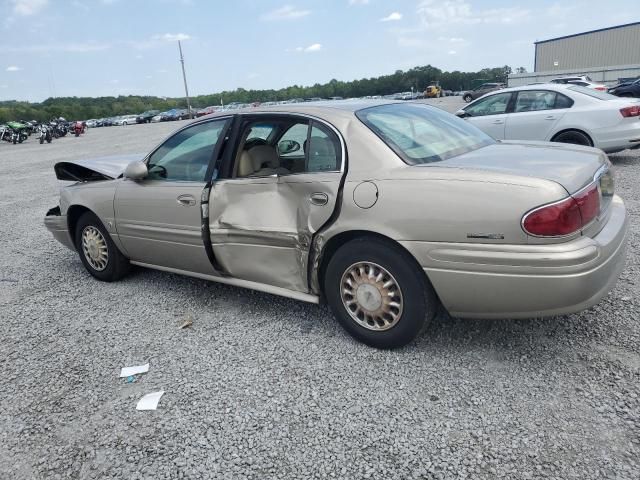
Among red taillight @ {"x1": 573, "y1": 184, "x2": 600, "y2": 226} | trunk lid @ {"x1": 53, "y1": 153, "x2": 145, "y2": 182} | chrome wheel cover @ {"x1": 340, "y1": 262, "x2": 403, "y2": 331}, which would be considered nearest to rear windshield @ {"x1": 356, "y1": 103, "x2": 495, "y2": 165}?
chrome wheel cover @ {"x1": 340, "y1": 262, "x2": 403, "y2": 331}

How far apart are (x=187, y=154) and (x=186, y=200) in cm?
44

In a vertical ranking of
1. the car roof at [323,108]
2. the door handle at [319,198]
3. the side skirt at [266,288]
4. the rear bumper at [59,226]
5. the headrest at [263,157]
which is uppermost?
the car roof at [323,108]

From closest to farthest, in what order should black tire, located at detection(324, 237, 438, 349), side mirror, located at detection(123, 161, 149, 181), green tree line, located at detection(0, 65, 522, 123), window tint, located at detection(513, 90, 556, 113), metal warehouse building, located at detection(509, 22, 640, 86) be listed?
black tire, located at detection(324, 237, 438, 349)
side mirror, located at detection(123, 161, 149, 181)
window tint, located at detection(513, 90, 556, 113)
metal warehouse building, located at detection(509, 22, 640, 86)
green tree line, located at detection(0, 65, 522, 123)

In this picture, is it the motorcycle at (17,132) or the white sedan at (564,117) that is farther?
the motorcycle at (17,132)

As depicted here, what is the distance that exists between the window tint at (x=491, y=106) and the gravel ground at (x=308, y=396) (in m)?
5.39

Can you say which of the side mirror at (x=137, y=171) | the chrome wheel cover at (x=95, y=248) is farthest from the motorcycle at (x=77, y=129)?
the side mirror at (x=137, y=171)

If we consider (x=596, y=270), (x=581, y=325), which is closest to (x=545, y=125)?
(x=581, y=325)

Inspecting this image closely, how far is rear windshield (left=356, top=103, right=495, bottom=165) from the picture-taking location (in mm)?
3129

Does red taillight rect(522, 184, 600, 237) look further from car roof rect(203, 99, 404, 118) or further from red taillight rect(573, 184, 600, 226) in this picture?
car roof rect(203, 99, 404, 118)

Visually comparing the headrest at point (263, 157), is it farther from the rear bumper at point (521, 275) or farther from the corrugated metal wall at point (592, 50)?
the corrugated metal wall at point (592, 50)

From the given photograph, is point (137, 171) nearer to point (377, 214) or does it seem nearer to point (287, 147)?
point (287, 147)

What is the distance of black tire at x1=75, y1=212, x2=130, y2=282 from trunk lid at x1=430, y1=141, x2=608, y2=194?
10.1 feet

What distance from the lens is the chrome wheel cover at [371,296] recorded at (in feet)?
9.84

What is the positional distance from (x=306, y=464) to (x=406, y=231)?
1.29 meters
